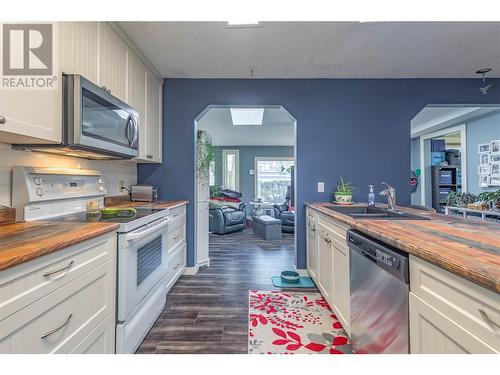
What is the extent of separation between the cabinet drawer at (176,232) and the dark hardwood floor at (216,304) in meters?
0.46

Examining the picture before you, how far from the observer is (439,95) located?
114 inches

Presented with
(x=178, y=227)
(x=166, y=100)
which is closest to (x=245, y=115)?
(x=166, y=100)

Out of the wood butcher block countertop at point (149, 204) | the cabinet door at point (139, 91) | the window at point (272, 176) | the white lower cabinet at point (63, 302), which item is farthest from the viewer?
the window at point (272, 176)

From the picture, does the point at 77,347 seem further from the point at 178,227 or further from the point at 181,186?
the point at 181,186

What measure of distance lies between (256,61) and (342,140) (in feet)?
4.51

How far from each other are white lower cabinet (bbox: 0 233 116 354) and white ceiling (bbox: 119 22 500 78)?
1.81 m

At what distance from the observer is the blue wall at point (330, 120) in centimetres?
290

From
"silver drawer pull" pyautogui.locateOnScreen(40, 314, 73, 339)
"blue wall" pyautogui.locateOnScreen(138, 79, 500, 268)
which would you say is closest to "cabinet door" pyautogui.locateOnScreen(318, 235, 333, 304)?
"blue wall" pyautogui.locateOnScreen(138, 79, 500, 268)

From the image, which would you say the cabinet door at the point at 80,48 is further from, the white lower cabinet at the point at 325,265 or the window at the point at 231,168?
the window at the point at 231,168

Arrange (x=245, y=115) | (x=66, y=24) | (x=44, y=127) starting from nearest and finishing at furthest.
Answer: (x=44, y=127), (x=66, y=24), (x=245, y=115)

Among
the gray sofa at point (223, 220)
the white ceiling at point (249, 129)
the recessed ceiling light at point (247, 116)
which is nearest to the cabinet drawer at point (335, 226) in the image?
the white ceiling at point (249, 129)

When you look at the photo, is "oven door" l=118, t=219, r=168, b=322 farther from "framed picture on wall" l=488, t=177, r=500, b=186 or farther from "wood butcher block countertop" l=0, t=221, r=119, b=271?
"framed picture on wall" l=488, t=177, r=500, b=186

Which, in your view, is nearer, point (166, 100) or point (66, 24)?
point (66, 24)

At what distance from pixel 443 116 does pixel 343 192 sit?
3.39 meters
